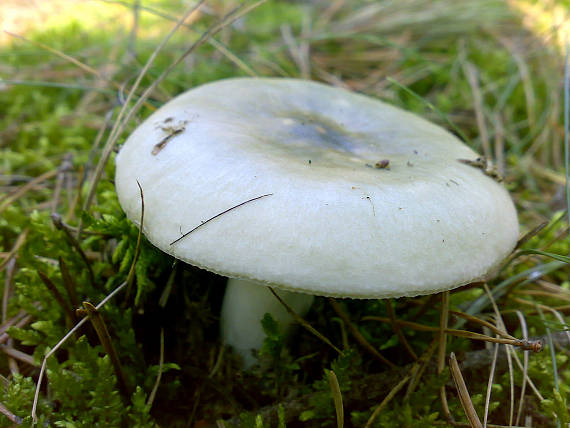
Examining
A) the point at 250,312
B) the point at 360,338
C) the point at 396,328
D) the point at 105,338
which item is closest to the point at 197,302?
the point at 250,312

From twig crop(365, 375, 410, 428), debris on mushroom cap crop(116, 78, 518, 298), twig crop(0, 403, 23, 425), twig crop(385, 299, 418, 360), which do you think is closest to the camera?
debris on mushroom cap crop(116, 78, 518, 298)

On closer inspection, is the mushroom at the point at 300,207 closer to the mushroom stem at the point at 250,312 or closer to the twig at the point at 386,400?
the mushroom stem at the point at 250,312

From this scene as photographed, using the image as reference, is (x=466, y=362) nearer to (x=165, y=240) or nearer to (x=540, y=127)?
(x=165, y=240)

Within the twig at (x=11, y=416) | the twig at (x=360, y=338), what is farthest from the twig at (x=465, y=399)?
the twig at (x=11, y=416)

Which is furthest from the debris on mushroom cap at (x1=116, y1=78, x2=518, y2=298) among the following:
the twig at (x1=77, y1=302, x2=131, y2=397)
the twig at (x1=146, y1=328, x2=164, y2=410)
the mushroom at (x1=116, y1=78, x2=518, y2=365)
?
the twig at (x1=146, y1=328, x2=164, y2=410)

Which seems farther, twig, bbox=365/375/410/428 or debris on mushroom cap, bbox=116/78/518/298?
twig, bbox=365/375/410/428

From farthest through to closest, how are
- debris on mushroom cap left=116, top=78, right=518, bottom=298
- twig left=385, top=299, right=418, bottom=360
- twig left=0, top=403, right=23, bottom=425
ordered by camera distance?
twig left=385, top=299, right=418, bottom=360 → twig left=0, top=403, right=23, bottom=425 → debris on mushroom cap left=116, top=78, right=518, bottom=298

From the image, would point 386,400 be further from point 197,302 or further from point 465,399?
point 197,302

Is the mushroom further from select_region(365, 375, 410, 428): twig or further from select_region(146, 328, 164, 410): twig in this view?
select_region(365, 375, 410, 428): twig
